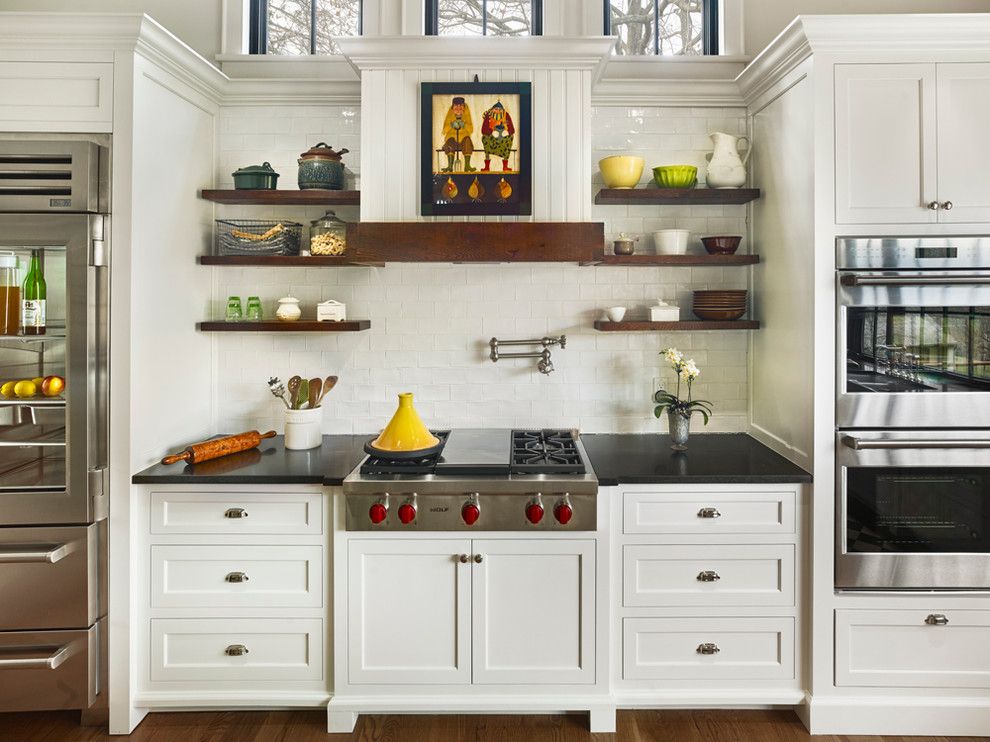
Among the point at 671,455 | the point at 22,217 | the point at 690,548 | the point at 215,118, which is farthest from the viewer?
the point at 215,118

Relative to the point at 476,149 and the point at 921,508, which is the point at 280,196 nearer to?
the point at 476,149

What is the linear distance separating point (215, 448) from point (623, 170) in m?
2.06

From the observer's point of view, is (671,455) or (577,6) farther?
(577,6)

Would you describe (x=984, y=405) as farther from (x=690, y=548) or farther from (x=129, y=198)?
(x=129, y=198)

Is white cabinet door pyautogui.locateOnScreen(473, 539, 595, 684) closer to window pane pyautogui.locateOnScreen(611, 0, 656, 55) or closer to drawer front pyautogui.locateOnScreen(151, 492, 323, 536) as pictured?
drawer front pyautogui.locateOnScreen(151, 492, 323, 536)

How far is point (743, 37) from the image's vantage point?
335cm

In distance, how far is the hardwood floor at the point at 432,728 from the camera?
8.61ft

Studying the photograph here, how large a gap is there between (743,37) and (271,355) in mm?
2665

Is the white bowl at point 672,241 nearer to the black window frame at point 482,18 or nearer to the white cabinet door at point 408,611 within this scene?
the black window frame at point 482,18

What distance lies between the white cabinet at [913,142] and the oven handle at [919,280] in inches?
8.4

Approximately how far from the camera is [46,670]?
2555 mm

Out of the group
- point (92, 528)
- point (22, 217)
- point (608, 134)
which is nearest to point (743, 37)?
point (608, 134)

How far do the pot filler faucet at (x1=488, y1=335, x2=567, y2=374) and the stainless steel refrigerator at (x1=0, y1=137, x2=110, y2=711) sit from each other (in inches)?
63.0

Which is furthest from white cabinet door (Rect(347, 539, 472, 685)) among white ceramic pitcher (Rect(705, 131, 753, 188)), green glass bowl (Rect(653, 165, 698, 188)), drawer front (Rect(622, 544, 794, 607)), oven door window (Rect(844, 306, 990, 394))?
white ceramic pitcher (Rect(705, 131, 753, 188))
